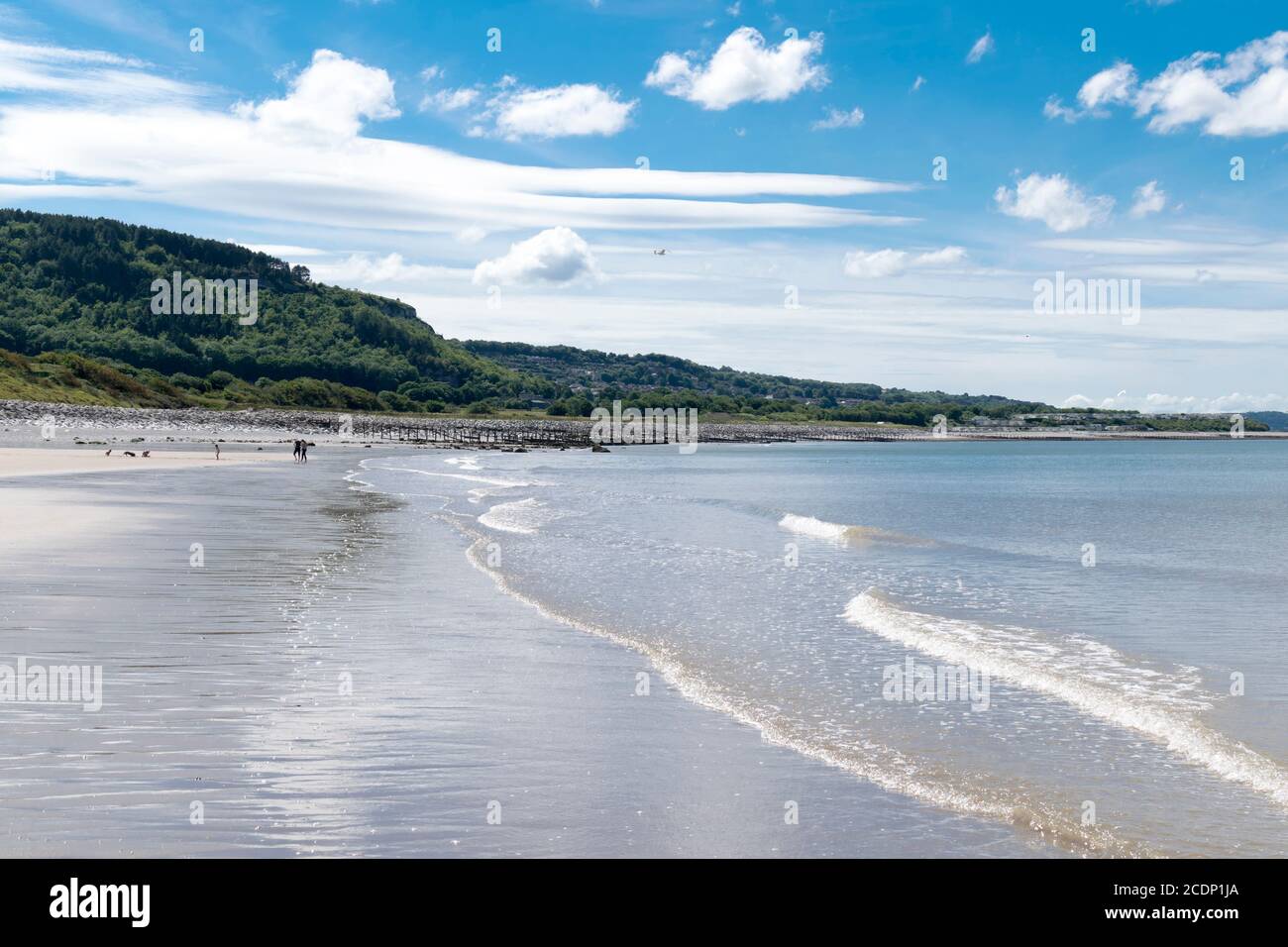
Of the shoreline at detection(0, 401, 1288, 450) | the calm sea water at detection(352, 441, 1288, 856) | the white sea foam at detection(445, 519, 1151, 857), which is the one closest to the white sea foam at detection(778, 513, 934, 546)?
the calm sea water at detection(352, 441, 1288, 856)

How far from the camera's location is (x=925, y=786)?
9.42 m

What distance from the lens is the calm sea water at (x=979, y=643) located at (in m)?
9.45

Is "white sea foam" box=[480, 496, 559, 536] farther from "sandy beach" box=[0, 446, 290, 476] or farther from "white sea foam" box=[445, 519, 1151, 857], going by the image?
"sandy beach" box=[0, 446, 290, 476]

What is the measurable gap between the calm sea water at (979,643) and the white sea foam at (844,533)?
0.58 feet

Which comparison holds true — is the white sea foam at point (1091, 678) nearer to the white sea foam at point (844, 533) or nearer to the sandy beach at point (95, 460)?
the white sea foam at point (844, 533)

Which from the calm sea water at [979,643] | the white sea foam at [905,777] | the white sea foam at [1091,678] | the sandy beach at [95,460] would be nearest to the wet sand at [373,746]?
the white sea foam at [905,777]

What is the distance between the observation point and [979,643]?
55.8ft

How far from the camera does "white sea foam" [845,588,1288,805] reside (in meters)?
10.6

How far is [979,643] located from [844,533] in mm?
20497

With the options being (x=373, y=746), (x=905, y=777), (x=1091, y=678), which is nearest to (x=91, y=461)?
(x=373, y=746)

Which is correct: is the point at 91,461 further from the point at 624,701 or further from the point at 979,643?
the point at 624,701
